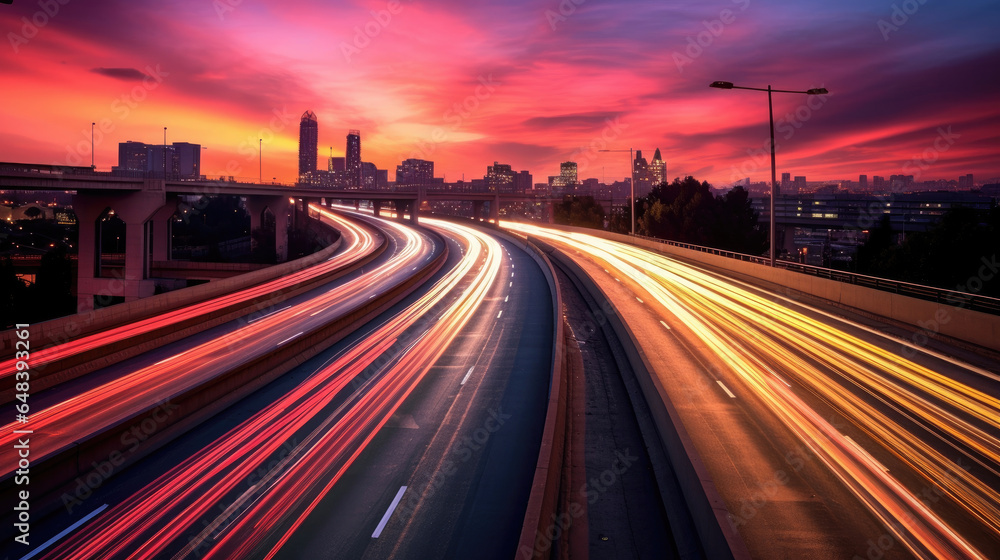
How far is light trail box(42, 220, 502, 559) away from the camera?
9672mm

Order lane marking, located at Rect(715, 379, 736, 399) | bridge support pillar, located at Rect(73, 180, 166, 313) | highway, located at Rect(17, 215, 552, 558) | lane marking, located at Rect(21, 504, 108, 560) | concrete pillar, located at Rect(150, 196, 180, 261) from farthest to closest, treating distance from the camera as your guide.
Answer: concrete pillar, located at Rect(150, 196, 180, 261), bridge support pillar, located at Rect(73, 180, 166, 313), lane marking, located at Rect(715, 379, 736, 399), highway, located at Rect(17, 215, 552, 558), lane marking, located at Rect(21, 504, 108, 560)

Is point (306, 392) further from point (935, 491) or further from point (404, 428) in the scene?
point (935, 491)

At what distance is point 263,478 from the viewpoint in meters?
12.0

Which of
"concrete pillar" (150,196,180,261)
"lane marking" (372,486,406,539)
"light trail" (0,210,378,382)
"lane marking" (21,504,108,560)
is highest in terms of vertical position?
"concrete pillar" (150,196,180,261)

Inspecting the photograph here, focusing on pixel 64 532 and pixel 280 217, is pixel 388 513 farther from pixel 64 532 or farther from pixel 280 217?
pixel 280 217

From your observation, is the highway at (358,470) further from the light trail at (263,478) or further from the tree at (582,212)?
the tree at (582,212)

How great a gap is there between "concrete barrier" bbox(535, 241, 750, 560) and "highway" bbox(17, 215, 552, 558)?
9.64 feet

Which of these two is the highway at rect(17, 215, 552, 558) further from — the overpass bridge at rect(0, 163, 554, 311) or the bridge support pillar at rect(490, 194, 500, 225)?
the bridge support pillar at rect(490, 194, 500, 225)

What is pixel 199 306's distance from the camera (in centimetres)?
3031

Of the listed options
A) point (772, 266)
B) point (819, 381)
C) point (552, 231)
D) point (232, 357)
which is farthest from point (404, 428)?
point (552, 231)

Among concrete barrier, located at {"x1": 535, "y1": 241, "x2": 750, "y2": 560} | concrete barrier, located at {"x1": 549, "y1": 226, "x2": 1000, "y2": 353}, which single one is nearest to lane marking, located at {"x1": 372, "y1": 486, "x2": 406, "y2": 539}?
concrete barrier, located at {"x1": 535, "y1": 241, "x2": 750, "y2": 560}

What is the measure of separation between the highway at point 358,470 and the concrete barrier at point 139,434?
647 mm

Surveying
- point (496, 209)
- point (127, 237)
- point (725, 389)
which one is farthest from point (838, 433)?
point (496, 209)

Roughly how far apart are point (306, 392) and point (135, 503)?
22.9 ft
